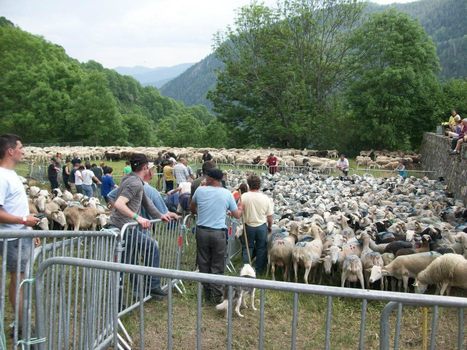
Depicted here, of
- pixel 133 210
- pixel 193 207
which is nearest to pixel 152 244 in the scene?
pixel 133 210

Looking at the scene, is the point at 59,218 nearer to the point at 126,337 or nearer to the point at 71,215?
the point at 71,215

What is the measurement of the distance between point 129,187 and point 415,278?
4.61 meters

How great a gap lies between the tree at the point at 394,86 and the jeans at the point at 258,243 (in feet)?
96.3

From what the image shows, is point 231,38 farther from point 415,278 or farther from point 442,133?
point 415,278

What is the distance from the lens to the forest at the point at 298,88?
35.0m

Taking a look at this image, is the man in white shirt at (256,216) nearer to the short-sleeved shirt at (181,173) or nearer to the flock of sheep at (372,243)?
the flock of sheep at (372,243)

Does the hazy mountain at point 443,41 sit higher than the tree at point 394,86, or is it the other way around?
the hazy mountain at point 443,41

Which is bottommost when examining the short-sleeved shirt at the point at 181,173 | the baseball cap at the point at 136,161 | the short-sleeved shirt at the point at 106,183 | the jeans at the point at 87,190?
the jeans at the point at 87,190

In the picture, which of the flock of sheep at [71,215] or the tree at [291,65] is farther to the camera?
the tree at [291,65]

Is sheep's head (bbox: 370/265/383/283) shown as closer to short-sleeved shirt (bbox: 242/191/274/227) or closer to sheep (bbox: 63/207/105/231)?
short-sleeved shirt (bbox: 242/191/274/227)

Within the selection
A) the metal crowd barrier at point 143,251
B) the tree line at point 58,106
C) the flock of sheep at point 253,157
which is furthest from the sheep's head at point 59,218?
the tree line at point 58,106

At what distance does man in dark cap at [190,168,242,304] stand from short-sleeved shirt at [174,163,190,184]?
23.6 ft

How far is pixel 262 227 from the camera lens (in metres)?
7.28

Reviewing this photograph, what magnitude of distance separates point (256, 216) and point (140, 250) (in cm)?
261
